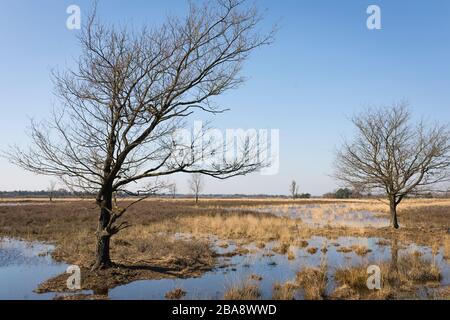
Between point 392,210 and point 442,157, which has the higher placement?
point 442,157

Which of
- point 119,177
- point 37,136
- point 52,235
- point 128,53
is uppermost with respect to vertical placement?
point 128,53

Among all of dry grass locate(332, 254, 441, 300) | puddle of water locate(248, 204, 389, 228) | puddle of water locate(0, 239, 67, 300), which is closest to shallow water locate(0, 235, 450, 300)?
puddle of water locate(0, 239, 67, 300)

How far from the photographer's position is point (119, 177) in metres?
10.8

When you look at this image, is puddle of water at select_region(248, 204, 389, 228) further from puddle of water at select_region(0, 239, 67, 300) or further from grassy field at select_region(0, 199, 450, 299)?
puddle of water at select_region(0, 239, 67, 300)

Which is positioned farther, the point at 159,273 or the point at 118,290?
the point at 159,273

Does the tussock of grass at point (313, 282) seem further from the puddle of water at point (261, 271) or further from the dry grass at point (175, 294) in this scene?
the dry grass at point (175, 294)

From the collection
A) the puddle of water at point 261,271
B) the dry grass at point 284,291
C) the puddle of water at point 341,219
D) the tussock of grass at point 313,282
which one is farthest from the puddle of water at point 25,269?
the puddle of water at point 341,219

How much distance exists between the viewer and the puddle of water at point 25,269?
361 inches

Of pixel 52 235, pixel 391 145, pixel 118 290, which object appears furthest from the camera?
pixel 391 145

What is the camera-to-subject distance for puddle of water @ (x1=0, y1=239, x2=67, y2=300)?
9180 millimetres

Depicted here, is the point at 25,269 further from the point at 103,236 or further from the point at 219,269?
the point at 219,269

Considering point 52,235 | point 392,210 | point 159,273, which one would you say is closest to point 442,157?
point 392,210

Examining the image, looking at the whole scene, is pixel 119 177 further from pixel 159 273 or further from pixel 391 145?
pixel 391 145

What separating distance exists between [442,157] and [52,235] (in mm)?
21891
